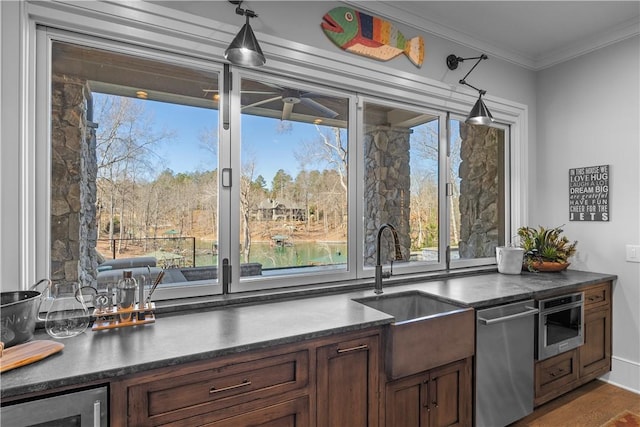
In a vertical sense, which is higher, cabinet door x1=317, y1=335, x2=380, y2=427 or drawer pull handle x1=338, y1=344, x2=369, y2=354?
drawer pull handle x1=338, y1=344, x2=369, y2=354

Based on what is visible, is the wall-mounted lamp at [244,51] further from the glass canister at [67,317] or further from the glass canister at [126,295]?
the glass canister at [67,317]

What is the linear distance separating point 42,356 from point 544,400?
282 centimetres

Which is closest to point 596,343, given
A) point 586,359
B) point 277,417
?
point 586,359

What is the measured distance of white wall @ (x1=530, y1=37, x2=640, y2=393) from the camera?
2.67 m

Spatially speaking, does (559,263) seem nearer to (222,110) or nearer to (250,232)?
(250,232)

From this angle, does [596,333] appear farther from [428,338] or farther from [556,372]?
[428,338]

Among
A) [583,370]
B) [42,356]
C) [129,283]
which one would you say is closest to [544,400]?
[583,370]

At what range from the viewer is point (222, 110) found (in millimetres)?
1961

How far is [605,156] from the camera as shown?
282cm

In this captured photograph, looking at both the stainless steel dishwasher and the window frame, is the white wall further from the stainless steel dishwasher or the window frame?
the window frame

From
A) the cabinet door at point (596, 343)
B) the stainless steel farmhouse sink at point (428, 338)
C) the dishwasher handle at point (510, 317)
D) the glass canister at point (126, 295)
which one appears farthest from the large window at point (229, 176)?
the cabinet door at point (596, 343)

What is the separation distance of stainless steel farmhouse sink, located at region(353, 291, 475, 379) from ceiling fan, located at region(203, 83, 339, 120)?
1244mm

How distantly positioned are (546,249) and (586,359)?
0.86 metres

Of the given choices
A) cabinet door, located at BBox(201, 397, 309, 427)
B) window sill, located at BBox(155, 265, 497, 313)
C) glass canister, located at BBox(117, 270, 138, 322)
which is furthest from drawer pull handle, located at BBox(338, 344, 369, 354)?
glass canister, located at BBox(117, 270, 138, 322)
